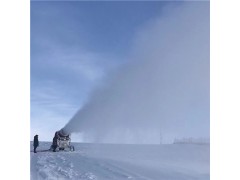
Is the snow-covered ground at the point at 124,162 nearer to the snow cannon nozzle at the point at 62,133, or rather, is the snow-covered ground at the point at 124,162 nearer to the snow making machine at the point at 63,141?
the snow making machine at the point at 63,141

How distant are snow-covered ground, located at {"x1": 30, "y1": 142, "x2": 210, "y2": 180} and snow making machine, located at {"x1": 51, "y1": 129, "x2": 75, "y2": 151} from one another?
0.36 feet

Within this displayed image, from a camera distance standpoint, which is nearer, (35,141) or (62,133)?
(35,141)

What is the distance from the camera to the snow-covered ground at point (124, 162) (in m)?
5.73

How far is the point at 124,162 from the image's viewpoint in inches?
237

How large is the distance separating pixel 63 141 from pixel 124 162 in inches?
47.0

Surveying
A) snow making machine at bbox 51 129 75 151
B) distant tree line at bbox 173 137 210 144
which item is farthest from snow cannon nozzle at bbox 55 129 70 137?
distant tree line at bbox 173 137 210 144

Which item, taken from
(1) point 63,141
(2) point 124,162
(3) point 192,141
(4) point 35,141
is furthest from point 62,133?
(3) point 192,141

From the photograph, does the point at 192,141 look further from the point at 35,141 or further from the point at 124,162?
the point at 35,141

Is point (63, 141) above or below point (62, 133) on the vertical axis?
below

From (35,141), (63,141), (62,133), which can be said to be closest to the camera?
(35,141)
